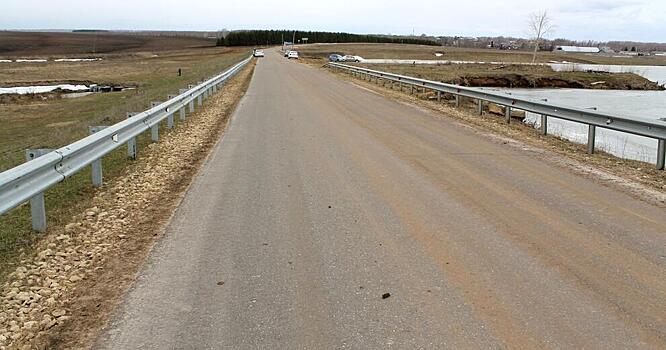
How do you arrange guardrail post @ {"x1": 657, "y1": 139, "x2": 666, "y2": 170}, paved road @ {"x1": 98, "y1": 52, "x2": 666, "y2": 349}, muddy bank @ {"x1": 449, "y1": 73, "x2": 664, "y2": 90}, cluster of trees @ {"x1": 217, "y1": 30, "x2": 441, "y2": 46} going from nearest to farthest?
paved road @ {"x1": 98, "y1": 52, "x2": 666, "y2": 349} < guardrail post @ {"x1": 657, "y1": 139, "x2": 666, "y2": 170} < muddy bank @ {"x1": 449, "y1": 73, "x2": 664, "y2": 90} < cluster of trees @ {"x1": 217, "y1": 30, "x2": 441, "y2": 46}

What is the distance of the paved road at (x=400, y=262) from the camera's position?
373 centimetres

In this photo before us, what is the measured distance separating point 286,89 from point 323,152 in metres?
15.5

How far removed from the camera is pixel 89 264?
4965 millimetres

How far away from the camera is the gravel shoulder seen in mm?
3797

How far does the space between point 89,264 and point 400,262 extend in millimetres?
2617

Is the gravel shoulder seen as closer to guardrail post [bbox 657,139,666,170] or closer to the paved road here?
the paved road

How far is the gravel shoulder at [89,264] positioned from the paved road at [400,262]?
0.20m

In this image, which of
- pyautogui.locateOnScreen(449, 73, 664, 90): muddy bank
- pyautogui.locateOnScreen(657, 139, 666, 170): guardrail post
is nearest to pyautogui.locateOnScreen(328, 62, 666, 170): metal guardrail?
pyautogui.locateOnScreen(657, 139, 666, 170): guardrail post

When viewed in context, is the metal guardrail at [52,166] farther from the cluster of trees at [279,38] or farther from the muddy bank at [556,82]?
the cluster of trees at [279,38]

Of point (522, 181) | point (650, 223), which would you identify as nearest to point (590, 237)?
point (650, 223)

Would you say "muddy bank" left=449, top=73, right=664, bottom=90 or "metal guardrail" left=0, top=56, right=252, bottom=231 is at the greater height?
"muddy bank" left=449, top=73, right=664, bottom=90

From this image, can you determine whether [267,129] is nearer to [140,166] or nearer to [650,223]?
[140,166]

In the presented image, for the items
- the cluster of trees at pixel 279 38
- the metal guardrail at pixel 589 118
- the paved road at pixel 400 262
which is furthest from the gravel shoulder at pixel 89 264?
the cluster of trees at pixel 279 38

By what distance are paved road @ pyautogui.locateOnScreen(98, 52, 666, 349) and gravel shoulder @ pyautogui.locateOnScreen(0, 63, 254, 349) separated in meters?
0.20
